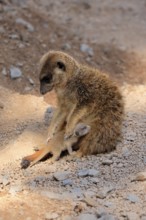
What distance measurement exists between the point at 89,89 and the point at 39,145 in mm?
555

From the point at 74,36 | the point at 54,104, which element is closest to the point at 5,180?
the point at 54,104

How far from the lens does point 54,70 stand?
3686mm

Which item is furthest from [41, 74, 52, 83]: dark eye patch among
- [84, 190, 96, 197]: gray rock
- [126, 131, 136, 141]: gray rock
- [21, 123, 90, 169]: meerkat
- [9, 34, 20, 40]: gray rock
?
[9, 34, 20, 40]: gray rock

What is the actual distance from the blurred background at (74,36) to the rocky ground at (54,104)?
0.04 ft

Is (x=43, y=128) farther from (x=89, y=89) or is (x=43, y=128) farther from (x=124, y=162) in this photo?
(x=124, y=162)

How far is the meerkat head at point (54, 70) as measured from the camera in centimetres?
367

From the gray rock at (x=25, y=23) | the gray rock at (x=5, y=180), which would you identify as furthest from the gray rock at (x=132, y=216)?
the gray rock at (x=25, y=23)

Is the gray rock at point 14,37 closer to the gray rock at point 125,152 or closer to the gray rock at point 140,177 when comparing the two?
the gray rock at point 125,152

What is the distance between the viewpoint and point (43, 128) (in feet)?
13.5

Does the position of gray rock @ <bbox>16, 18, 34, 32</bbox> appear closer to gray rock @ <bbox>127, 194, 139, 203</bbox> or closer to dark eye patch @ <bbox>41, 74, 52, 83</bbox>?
dark eye patch @ <bbox>41, 74, 52, 83</bbox>

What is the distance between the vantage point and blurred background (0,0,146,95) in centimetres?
520

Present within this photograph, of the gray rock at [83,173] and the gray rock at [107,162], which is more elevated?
the gray rock at [107,162]

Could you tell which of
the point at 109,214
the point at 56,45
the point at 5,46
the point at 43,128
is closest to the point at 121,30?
the point at 56,45

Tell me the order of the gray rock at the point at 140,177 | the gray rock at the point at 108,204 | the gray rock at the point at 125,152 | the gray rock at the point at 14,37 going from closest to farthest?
1. the gray rock at the point at 108,204
2. the gray rock at the point at 140,177
3. the gray rock at the point at 125,152
4. the gray rock at the point at 14,37
